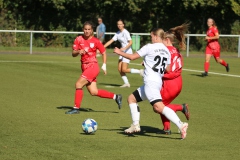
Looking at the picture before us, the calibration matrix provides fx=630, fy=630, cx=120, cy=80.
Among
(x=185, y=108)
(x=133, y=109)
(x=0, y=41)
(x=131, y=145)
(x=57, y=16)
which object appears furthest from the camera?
(x=57, y=16)

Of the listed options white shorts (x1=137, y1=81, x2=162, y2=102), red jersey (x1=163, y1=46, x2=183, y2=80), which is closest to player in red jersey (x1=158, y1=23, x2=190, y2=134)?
red jersey (x1=163, y1=46, x2=183, y2=80)

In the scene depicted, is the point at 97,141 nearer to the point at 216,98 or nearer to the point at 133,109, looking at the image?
the point at 133,109

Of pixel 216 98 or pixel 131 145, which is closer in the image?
pixel 131 145

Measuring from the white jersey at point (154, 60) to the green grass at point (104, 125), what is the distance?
1029mm

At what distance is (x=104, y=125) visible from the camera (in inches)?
449

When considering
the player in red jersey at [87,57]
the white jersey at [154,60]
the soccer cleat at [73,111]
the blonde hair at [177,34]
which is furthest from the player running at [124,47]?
the white jersey at [154,60]

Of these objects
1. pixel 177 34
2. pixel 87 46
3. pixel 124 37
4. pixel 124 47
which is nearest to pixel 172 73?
pixel 177 34

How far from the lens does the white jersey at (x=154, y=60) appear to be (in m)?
9.78

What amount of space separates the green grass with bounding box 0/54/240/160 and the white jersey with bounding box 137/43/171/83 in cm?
103

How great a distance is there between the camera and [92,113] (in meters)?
13.0

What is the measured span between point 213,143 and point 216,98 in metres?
6.52

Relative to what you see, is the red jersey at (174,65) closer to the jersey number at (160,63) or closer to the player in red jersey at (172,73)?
the player in red jersey at (172,73)

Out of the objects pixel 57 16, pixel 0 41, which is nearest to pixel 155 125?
pixel 0 41

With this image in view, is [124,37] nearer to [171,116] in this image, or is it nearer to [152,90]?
[152,90]
